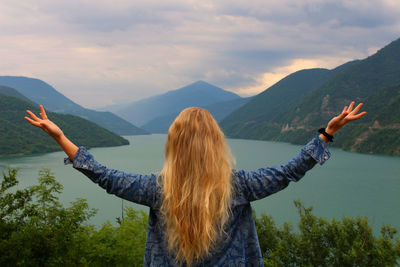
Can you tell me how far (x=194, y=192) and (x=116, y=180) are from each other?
0.29m

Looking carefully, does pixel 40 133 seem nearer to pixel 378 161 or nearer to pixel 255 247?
pixel 378 161

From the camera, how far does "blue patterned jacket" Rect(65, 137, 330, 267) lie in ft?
4.13

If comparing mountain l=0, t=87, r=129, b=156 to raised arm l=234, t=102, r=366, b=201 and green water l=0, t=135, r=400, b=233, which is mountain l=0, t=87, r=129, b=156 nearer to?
green water l=0, t=135, r=400, b=233

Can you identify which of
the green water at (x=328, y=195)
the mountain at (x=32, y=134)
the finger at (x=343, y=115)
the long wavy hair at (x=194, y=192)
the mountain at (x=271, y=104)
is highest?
the mountain at (x=271, y=104)

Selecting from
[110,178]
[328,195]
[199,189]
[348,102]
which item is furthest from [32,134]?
[348,102]

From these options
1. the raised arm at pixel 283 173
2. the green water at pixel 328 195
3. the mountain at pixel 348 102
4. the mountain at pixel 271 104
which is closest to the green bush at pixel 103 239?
the raised arm at pixel 283 173

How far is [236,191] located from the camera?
4.29 ft

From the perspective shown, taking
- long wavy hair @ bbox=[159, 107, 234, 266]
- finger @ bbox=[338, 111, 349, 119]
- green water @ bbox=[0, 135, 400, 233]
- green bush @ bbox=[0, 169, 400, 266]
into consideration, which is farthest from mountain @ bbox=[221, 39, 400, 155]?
long wavy hair @ bbox=[159, 107, 234, 266]

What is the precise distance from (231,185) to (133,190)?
1.19 feet

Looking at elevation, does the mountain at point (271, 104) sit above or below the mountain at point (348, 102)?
above

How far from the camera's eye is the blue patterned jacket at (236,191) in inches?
49.6

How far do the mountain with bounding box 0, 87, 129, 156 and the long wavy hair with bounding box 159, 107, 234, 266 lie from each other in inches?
2217

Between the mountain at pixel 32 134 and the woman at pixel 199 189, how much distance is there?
5623 cm

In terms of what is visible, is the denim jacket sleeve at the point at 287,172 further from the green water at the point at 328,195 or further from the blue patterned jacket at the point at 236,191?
the green water at the point at 328,195
